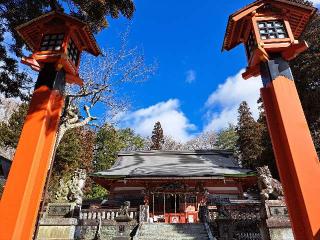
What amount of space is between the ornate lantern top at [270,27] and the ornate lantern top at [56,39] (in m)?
3.70

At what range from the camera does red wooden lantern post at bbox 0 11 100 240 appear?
16.1 feet

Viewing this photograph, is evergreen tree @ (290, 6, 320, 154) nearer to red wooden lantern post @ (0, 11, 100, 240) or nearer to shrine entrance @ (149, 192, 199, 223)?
shrine entrance @ (149, 192, 199, 223)

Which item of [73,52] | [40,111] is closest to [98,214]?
[73,52]

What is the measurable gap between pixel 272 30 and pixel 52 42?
503 cm

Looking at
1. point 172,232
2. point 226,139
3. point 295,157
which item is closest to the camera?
point 295,157

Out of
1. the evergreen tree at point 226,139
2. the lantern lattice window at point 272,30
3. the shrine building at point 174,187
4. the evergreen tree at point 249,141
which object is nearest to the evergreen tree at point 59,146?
the shrine building at point 174,187

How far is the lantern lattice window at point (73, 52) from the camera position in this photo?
683cm

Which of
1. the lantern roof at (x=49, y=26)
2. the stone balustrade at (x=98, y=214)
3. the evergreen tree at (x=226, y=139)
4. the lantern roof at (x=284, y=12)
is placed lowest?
the stone balustrade at (x=98, y=214)

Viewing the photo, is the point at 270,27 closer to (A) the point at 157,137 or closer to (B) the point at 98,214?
(B) the point at 98,214

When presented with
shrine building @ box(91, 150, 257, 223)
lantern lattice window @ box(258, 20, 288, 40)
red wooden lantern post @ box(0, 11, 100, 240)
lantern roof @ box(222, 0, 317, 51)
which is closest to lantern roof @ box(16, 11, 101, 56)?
red wooden lantern post @ box(0, 11, 100, 240)

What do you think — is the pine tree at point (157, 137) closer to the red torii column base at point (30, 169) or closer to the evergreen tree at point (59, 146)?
the evergreen tree at point (59, 146)

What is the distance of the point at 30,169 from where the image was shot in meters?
5.10

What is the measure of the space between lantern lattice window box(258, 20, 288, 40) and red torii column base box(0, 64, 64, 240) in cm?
475

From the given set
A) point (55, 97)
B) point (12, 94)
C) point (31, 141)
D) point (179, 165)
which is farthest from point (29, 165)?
point (179, 165)
